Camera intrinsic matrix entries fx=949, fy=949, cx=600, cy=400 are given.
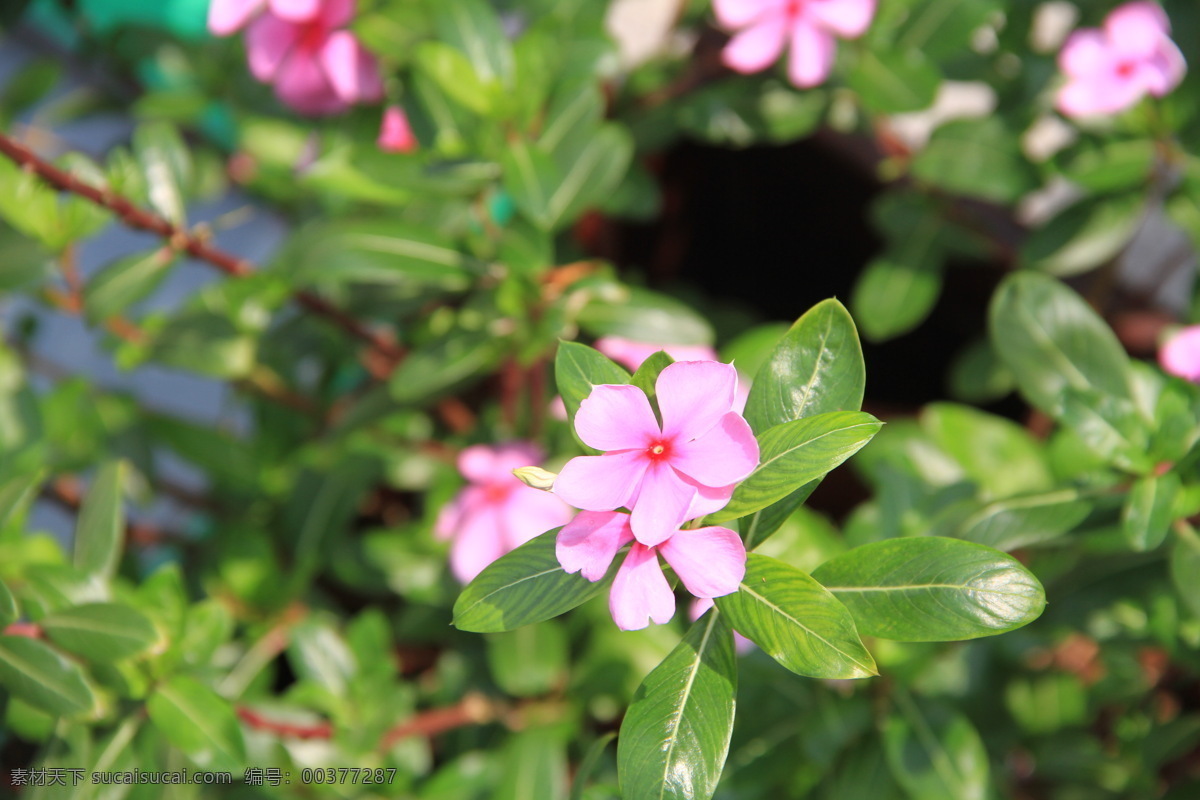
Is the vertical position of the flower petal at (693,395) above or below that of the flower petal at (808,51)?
above

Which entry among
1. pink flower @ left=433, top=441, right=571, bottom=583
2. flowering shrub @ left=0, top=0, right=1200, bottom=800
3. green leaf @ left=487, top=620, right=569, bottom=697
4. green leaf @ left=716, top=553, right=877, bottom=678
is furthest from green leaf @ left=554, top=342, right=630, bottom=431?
green leaf @ left=487, top=620, right=569, bottom=697

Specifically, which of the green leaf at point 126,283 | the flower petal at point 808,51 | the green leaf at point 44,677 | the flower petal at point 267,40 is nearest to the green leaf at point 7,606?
the green leaf at point 44,677

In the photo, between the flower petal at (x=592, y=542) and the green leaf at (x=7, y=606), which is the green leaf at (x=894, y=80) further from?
the green leaf at (x=7, y=606)

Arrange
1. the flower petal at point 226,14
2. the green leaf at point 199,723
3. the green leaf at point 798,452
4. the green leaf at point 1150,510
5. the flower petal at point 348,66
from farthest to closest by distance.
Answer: the flower petal at point 348,66 → the flower petal at point 226,14 → the green leaf at point 199,723 → the green leaf at point 1150,510 → the green leaf at point 798,452

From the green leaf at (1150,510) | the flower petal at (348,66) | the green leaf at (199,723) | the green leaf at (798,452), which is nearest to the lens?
the green leaf at (798,452)

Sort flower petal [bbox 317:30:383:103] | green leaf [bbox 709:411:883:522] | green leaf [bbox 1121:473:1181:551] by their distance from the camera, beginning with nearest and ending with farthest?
green leaf [bbox 709:411:883:522], green leaf [bbox 1121:473:1181:551], flower petal [bbox 317:30:383:103]

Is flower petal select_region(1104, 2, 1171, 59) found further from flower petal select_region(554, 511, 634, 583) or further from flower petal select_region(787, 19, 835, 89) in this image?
flower petal select_region(554, 511, 634, 583)

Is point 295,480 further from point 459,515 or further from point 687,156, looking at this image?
point 687,156

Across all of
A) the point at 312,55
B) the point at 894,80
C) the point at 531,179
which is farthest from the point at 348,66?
the point at 894,80
